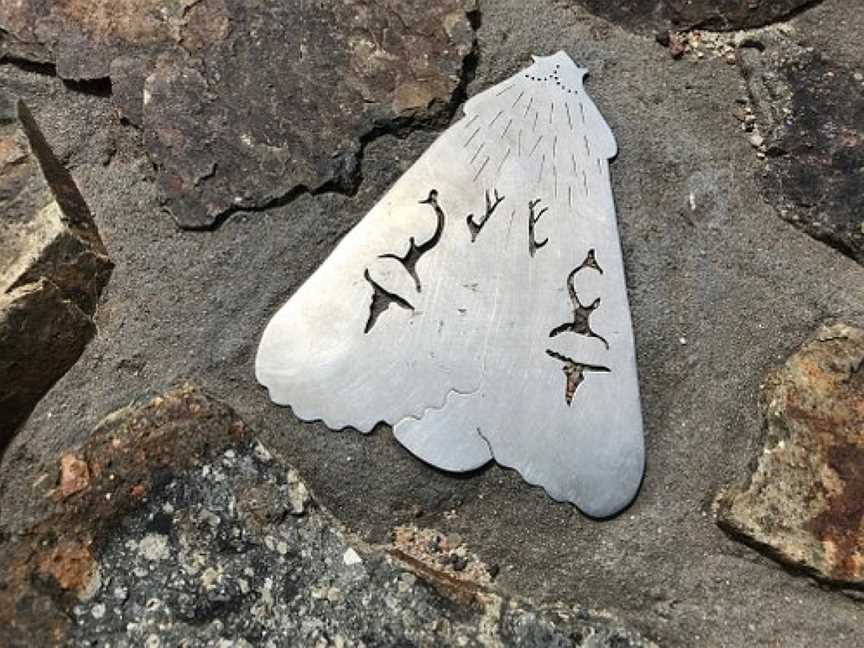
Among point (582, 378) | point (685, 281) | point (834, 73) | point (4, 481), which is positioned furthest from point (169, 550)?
point (834, 73)

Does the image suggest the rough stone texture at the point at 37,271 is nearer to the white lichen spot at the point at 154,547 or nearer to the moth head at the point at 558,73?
the white lichen spot at the point at 154,547

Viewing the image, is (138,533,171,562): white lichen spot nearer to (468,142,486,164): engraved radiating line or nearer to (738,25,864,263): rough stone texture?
(468,142,486,164): engraved radiating line

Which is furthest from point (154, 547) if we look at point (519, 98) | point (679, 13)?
point (679, 13)

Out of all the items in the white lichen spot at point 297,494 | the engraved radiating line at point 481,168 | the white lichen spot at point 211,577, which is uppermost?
the engraved radiating line at point 481,168

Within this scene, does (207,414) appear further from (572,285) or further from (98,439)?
(572,285)

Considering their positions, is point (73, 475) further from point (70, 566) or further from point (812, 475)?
point (812, 475)

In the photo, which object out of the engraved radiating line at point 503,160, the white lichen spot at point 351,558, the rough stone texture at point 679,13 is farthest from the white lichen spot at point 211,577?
the rough stone texture at point 679,13

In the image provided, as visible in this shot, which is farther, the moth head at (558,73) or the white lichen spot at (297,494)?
the moth head at (558,73)
